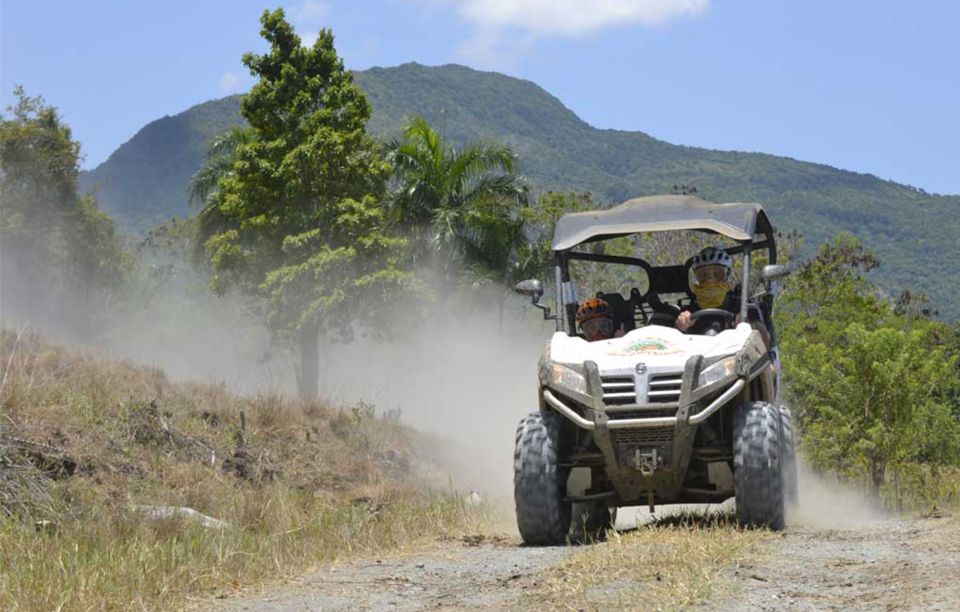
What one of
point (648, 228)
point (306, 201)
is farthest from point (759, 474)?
point (306, 201)

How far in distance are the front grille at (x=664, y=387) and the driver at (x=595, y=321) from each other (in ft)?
4.82

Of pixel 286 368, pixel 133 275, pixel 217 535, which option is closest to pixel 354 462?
pixel 217 535

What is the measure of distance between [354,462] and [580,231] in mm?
16014

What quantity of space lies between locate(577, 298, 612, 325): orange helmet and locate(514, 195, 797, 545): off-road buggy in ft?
0.49

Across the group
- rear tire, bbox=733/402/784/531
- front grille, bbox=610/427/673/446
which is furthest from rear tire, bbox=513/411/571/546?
rear tire, bbox=733/402/784/531

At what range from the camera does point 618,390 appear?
1105 centimetres

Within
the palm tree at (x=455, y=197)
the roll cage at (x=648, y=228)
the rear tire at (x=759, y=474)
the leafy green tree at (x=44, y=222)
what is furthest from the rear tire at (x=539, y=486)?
the leafy green tree at (x=44, y=222)

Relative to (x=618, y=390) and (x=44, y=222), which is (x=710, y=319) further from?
(x=44, y=222)

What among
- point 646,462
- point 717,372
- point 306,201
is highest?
point 306,201

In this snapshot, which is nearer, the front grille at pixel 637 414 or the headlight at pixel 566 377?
the front grille at pixel 637 414

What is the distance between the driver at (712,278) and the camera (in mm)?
12492

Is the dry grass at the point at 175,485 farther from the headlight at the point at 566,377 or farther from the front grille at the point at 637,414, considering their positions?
the front grille at the point at 637,414

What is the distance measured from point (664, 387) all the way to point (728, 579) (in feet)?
9.65

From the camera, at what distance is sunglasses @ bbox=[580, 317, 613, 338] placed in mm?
12469
